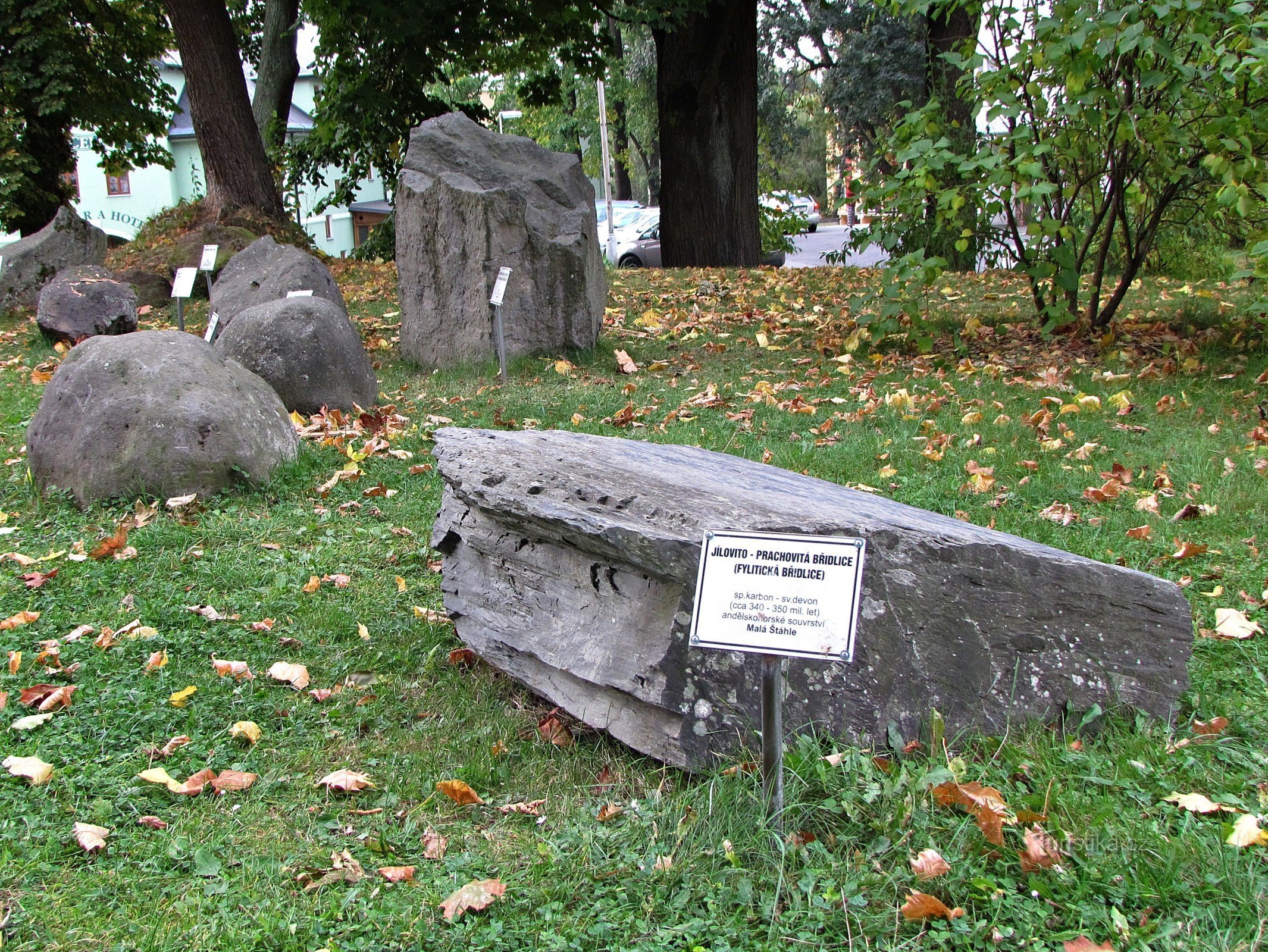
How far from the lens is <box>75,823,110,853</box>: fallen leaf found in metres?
2.78

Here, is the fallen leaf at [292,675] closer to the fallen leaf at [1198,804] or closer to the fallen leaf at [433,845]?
the fallen leaf at [433,845]

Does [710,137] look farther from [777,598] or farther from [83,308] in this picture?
[777,598]

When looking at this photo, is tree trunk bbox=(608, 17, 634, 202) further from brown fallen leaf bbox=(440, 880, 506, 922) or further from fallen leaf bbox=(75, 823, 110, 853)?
brown fallen leaf bbox=(440, 880, 506, 922)

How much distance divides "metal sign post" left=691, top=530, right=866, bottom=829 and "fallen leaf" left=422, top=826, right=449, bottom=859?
0.87 m

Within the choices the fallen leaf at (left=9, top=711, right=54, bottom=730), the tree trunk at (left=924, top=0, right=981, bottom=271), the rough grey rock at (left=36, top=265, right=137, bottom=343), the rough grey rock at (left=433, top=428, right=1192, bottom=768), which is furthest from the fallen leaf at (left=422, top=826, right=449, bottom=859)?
the rough grey rock at (left=36, top=265, right=137, bottom=343)

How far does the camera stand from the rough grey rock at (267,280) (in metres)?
9.35

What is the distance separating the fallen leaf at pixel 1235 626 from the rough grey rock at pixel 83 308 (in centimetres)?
1018

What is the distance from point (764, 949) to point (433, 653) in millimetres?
1886

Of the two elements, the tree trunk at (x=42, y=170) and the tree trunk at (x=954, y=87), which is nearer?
the tree trunk at (x=954, y=87)

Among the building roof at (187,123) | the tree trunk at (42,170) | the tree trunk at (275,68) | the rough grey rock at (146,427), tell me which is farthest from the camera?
the building roof at (187,123)

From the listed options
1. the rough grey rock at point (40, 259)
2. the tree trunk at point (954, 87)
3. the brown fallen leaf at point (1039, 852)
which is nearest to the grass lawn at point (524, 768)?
the brown fallen leaf at point (1039, 852)

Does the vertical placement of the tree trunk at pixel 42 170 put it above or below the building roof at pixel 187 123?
below

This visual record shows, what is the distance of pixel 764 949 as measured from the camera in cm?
235

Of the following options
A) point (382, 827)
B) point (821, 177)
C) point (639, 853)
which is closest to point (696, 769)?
point (639, 853)
